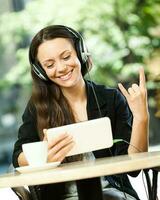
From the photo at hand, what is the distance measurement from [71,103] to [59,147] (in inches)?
17.7

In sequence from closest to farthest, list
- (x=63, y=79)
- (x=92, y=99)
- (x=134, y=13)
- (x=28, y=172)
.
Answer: (x=28, y=172) → (x=63, y=79) → (x=92, y=99) → (x=134, y=13)

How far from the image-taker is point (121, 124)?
6.77 feet

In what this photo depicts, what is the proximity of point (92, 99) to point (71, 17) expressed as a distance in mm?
3647

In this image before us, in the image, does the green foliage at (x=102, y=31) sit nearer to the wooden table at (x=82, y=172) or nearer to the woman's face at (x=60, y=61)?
the woman's face at (x=60, y=61)

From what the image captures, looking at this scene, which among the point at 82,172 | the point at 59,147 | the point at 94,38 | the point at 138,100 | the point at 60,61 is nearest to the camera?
the point at 82,172

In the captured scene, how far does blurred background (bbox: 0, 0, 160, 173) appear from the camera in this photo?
561cm

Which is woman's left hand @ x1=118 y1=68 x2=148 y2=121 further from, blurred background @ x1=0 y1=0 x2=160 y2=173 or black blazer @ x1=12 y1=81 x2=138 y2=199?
blurred background @ x1=0 y1=0 x2=160 y2=173

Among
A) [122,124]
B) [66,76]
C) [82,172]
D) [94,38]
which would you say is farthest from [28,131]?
[94,38]

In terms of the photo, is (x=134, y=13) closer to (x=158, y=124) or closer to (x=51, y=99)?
(x=158, y=124)

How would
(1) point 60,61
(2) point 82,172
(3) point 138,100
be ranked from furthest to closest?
1. (1) point 60,61
2. (3) point 138,100
3. (2) point 82,172

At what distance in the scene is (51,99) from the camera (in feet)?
6.70

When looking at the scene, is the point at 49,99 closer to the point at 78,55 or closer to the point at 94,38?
the point at 78,55

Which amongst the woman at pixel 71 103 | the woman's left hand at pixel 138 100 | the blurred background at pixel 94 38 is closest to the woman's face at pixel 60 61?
the woman at pixel 71 103

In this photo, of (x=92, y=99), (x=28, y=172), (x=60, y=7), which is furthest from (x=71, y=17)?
(x=28, y=172)
